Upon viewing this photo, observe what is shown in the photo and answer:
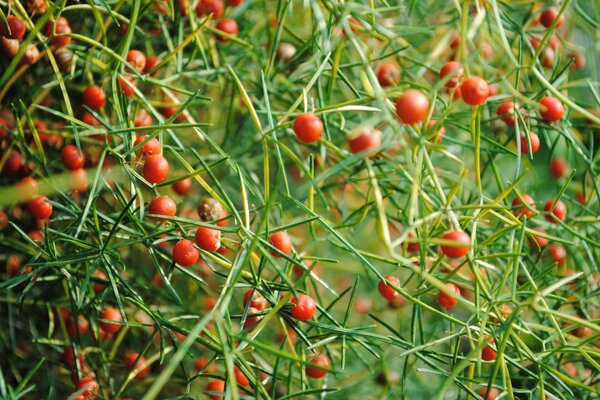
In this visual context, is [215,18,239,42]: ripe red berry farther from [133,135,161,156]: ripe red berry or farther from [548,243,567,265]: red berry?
[548,243,567,265]: red berry

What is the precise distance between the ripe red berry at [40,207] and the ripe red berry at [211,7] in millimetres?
205

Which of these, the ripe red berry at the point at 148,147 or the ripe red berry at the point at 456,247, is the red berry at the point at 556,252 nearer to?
the ripe red berry at the point at 456,247

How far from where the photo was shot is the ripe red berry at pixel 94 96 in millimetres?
531

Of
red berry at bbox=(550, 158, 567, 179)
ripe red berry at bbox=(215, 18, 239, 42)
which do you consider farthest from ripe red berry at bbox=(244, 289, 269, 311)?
red berry at bbox=(550, 158, 567, 179)

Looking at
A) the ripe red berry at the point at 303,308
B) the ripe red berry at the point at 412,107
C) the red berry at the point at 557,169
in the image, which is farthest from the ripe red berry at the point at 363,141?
the red berry at the point at 557,169

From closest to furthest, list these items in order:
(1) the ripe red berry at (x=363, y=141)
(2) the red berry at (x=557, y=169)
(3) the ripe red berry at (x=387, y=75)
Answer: (1) the ripe red berry at (x=363, y=141) → (3) the ripe red berry at (x=387, y=75) → (2) the red berry at (x=557, y=169)

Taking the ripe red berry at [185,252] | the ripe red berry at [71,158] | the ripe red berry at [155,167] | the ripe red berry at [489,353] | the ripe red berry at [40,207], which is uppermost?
the ripe red berry at [155,167]

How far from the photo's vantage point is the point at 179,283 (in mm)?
740

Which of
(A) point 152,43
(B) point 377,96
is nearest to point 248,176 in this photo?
(A) point 152,43

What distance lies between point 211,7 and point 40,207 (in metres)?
0.21

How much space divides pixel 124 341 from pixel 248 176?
0.21m

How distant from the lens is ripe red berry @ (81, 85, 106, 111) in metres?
0.53

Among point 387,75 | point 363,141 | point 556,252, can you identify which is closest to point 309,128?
point 363,141

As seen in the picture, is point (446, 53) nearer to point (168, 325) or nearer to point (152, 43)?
point (152, 43)
